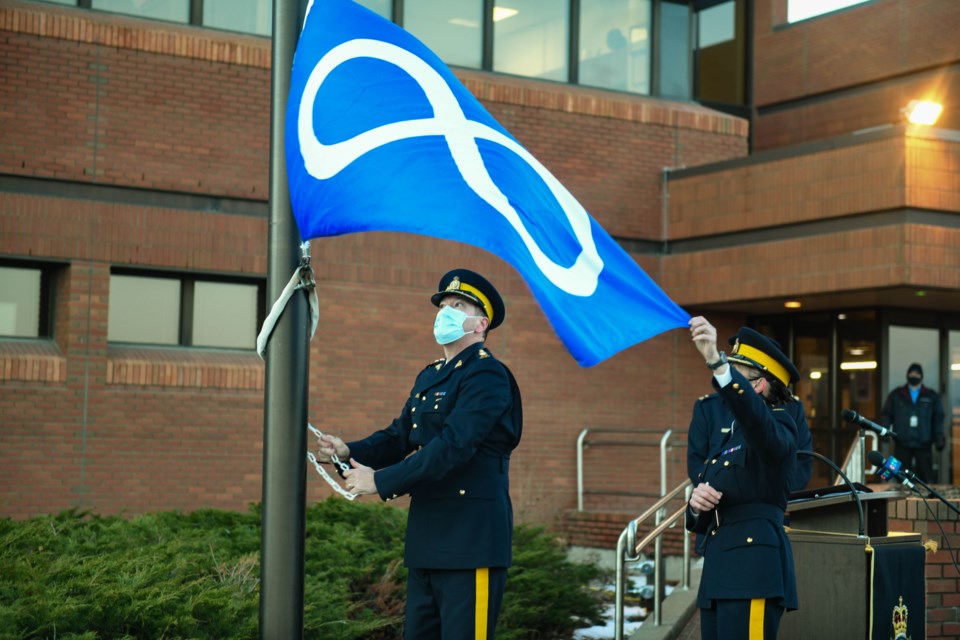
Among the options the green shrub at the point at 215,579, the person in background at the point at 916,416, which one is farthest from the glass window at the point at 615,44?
the green shrub at the point at 215,579

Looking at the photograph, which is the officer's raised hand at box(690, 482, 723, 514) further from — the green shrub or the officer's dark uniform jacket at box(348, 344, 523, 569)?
the green shrub

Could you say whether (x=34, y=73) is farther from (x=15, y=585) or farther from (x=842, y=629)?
(x=842, y=629)

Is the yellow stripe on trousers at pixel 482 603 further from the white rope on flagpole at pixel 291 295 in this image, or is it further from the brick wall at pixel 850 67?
the brick wall at pixel 850 67

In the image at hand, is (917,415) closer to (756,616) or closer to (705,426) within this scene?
(705,426)

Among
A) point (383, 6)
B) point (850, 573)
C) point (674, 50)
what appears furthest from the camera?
point (674, 50)

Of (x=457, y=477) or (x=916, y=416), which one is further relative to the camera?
(x=916, y=416)

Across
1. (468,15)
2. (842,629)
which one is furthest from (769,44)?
(842,629)

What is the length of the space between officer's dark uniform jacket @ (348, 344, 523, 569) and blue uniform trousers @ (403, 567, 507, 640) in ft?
0.19

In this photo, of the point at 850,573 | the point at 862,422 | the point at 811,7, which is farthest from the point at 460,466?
the point at 811,7

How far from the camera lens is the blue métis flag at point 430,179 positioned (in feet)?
15.5

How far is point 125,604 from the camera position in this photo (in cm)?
592

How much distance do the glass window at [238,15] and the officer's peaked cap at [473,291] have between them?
10764mm

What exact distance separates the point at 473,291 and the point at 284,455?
1.02 metres

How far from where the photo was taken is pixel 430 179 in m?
4.88
